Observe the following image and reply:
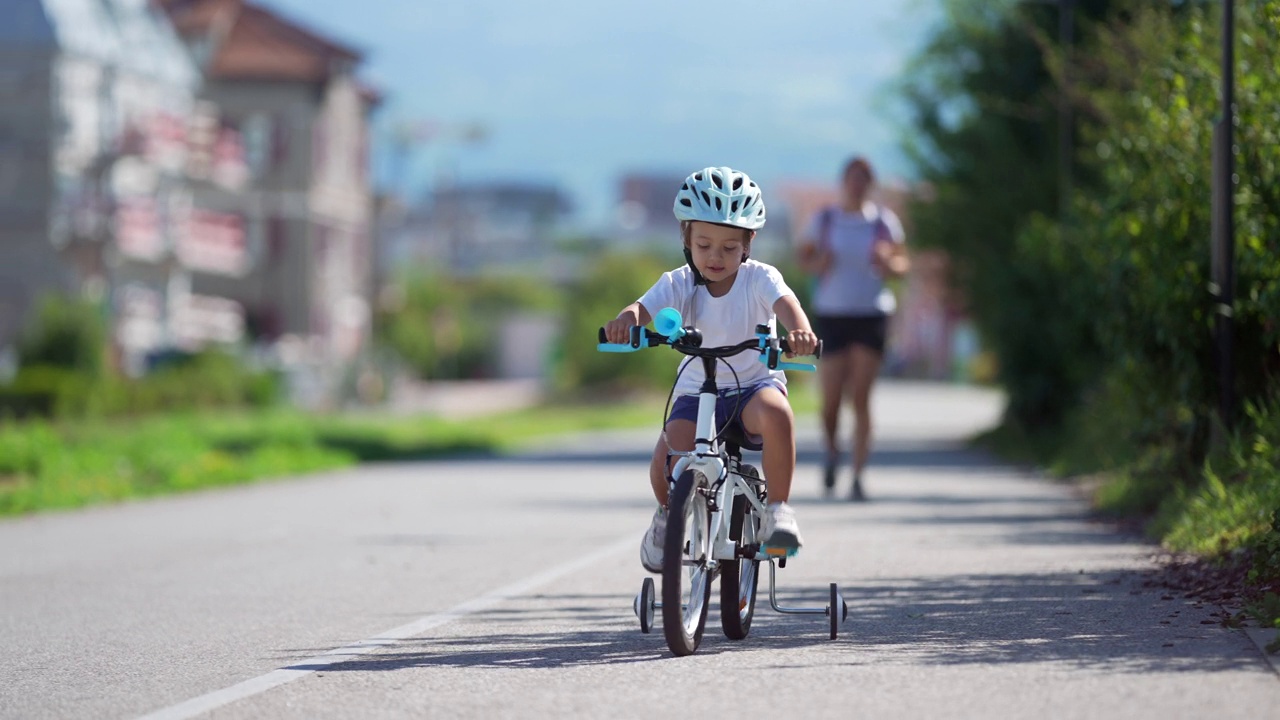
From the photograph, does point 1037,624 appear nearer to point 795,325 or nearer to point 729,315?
point 795,325

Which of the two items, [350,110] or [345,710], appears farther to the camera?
[350,110]

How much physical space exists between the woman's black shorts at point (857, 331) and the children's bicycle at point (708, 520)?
23.1ft

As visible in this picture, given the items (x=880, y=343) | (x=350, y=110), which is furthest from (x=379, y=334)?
(x=880, y=343)

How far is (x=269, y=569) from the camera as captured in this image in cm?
1023

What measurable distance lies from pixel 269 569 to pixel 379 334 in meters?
60.1

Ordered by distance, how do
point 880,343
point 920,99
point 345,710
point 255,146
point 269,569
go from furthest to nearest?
point 255,146
point 920,99
point 880,343
point 269,569
point 345,710

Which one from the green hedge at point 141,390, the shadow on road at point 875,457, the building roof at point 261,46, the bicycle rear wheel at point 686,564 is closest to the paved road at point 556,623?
the bicycle rear wheel at point 686,564

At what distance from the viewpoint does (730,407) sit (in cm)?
722

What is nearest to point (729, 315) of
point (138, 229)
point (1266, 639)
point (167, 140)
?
point (1266, 639)

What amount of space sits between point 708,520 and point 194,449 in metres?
14.6

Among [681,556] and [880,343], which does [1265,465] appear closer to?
[681,556]

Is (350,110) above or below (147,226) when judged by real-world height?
above

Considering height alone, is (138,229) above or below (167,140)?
below

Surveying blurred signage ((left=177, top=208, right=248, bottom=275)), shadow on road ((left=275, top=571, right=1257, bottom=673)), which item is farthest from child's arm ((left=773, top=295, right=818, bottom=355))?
blurred signage ((left=177, top=208, right=248, bottom=275))
